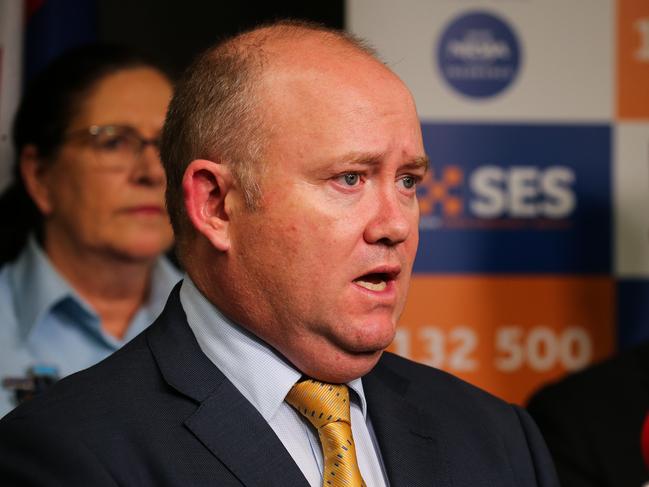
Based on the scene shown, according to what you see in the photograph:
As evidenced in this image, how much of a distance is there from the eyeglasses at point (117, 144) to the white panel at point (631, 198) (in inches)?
54.7

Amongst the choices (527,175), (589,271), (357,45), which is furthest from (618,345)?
(357,45)

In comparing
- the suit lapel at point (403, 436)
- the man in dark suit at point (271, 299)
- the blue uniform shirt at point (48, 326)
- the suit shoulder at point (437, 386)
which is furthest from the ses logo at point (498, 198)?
the man in dark suit at point (271, 299)

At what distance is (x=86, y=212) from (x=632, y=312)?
1.67m

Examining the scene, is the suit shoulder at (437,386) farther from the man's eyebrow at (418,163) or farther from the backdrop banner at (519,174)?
the backdrop banner at (519,174)

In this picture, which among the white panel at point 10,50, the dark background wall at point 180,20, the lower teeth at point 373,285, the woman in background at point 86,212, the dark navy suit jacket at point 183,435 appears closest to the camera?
the dark navy suit jacket at point 183,435

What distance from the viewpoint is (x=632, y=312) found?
133 inches

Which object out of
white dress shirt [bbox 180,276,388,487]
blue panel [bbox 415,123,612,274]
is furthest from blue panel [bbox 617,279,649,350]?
white dress shirt [bbox 180,276,388,487]

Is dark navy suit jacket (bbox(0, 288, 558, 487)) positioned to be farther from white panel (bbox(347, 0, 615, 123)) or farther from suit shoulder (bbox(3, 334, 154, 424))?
white panel (bbox(347, 0, 615, 123))

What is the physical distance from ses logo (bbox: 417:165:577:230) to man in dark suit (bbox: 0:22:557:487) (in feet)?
5.32

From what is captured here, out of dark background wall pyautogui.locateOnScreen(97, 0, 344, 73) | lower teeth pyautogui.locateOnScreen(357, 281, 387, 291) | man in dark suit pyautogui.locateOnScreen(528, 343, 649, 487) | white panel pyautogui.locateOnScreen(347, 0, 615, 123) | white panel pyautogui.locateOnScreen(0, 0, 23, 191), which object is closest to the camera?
lower teeth pyautogui.locateOnScreen(357, 281, 387, 291)

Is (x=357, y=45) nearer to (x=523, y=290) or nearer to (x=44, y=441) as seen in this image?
(x=44, y=441)

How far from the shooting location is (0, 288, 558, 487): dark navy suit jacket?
150 centimetres

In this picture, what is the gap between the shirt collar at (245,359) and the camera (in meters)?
1.63

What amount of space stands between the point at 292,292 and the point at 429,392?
405 millimetres
